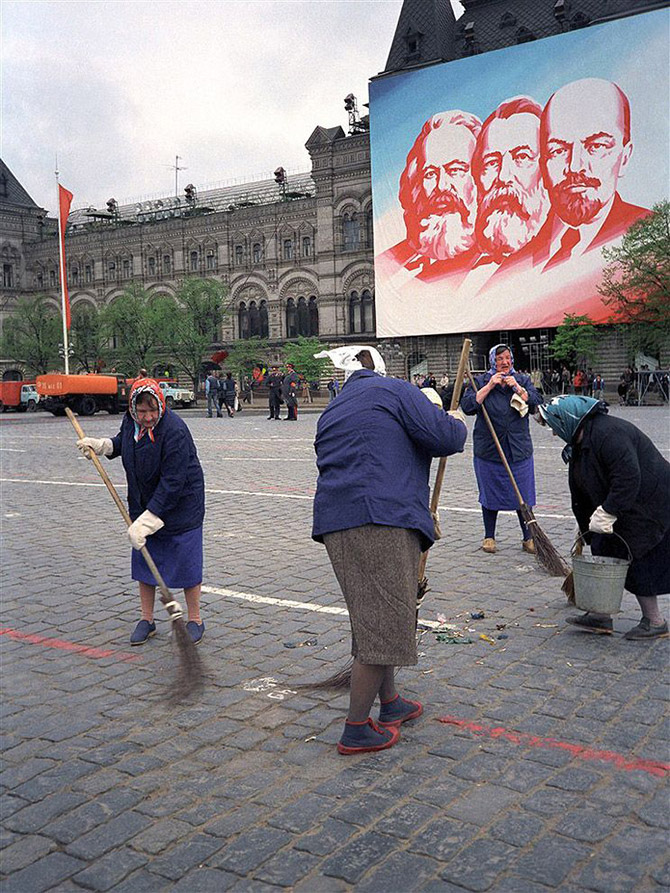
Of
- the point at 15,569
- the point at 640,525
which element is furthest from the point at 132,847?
the point at 15,569

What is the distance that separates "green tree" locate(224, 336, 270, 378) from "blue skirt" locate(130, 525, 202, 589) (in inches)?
2238

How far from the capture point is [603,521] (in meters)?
5.13

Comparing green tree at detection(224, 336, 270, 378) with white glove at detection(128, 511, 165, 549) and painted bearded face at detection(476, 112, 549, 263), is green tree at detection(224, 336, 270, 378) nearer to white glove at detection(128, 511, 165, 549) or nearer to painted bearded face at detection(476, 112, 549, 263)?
painted bearded face at detection(476, 112, 549, 263)

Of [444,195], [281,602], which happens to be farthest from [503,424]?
[444,195]

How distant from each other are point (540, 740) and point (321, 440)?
5.89 feet

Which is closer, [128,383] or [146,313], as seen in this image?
[128,383]

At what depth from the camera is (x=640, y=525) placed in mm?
5195

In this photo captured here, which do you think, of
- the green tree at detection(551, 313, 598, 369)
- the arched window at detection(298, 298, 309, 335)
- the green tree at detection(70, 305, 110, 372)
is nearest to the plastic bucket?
the green tree at detection(551, 313, 598, 369)

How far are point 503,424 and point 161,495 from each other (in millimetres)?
3772

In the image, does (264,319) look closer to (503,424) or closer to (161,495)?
(503,424)

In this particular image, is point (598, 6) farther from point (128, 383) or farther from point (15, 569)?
point (15, 569)

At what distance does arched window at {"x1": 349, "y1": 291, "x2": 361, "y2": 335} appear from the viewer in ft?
199

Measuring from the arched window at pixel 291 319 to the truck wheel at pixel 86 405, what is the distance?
25.5 m

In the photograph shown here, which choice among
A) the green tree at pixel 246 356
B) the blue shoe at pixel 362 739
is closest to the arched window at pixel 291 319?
the green tree at pixel 246 356
